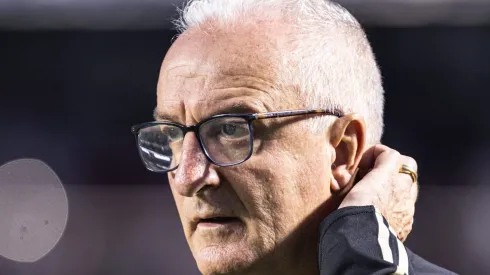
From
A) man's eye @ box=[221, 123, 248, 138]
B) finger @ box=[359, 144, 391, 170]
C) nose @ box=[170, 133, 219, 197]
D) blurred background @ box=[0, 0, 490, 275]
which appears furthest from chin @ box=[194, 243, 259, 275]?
blurred background @ box=[0, 0, 490, 275]

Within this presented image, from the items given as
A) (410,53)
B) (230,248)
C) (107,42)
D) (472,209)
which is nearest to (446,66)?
(410,53)

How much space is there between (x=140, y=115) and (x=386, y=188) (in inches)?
139

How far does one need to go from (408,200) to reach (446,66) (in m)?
3.19

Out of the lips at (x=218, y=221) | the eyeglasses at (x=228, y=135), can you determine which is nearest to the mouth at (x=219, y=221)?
the lips at (x=218, y=221)

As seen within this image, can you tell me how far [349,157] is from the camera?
6.75 feet

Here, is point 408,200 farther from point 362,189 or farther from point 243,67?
point 243,67

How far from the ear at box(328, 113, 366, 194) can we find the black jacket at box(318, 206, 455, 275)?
148mm

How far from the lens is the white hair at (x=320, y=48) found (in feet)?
6.51

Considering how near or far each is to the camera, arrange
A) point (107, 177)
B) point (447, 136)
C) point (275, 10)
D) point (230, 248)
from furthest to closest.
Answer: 1. point (107, 177)
2. point (447, 136)
3. point (275, 10)
4. point (230, 248)

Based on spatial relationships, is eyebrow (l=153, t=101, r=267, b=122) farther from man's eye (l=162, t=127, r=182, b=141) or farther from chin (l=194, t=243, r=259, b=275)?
chin (l=194, t=243, r=259, b=275)

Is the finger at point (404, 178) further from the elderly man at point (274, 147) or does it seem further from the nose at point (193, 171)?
the nose at point (193, 171)

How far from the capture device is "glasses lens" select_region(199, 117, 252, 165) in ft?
6.27

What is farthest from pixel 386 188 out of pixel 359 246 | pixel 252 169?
pixel 252 169

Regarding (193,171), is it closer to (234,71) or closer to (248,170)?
(248,170)
